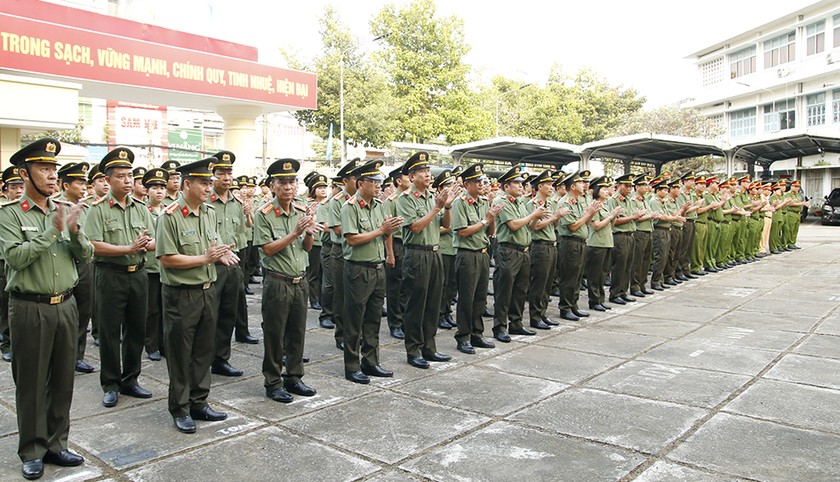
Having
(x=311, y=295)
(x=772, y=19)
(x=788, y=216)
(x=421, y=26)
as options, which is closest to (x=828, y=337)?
(x=311, y=295)

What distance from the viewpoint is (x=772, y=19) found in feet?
123

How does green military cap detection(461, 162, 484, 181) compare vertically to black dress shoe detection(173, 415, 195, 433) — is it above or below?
above

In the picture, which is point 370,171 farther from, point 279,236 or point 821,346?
point 821,346

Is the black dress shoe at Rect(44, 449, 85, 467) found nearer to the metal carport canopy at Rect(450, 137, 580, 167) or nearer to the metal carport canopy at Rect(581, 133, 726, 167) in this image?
the metal carport canopy at Rect(450, 137, 580, 167)

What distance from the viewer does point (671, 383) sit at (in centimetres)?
564

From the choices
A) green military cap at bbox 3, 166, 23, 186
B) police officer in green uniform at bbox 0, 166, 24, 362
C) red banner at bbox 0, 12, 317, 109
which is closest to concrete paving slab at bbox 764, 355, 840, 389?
police officer in green uniform at bbox 0, 166, 24, 362

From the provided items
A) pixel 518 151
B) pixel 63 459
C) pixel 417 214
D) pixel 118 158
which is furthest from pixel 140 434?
pixel 518 151

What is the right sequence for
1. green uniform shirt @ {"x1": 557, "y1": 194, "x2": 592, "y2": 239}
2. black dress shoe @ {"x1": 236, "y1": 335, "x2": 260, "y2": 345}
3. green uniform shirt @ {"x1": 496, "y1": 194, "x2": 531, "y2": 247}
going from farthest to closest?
green uniform shirt @ {"x1": 557, "y1": 194, "x2": 592, "y2": 239} → green uniform shirt @ {"x1": 496, "y1": 194, "x2": 531, "y2": 247} → black dress shoe @ {"x1": 236, "y1": 335, "x2": 260, "y2": 345}

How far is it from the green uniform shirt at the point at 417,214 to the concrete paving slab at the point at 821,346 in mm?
3928

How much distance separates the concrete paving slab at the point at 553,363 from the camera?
19.5 feet

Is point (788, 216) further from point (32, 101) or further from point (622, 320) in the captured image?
point (32, 101)

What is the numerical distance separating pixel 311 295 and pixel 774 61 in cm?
3818

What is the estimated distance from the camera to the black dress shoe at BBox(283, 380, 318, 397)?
5328 mm

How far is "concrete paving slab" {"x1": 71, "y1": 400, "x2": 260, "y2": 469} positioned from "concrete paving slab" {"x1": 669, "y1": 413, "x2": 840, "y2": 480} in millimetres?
2975
